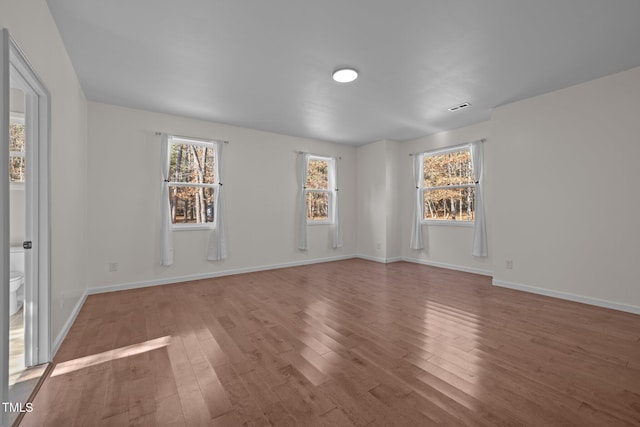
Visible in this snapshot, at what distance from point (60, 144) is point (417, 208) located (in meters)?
5.56

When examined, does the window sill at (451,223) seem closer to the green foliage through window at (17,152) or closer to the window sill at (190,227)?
the window sill at (190,227)

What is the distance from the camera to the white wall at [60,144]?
1.75 metres

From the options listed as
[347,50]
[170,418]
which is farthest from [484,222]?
[170,418]

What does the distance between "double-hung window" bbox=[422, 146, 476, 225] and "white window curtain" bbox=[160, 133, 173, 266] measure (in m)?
4.83

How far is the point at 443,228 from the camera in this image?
555 cm

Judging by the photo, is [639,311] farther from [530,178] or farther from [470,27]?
[470,27]

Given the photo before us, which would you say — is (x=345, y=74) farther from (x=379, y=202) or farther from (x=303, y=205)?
(x=379, y=202)

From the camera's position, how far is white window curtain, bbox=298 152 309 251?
5.75 meters

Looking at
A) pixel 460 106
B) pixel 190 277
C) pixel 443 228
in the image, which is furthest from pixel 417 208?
pixel 190 277

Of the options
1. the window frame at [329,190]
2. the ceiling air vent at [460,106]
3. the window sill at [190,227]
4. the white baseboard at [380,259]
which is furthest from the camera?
the window frame at [329,190]

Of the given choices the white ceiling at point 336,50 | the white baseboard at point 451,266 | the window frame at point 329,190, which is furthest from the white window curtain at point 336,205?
the white ceiling at point 336,50

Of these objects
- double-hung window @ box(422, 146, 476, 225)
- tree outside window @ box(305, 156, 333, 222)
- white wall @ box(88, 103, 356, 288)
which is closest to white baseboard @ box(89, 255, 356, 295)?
white wall @ box(88, 103, 356, 288)

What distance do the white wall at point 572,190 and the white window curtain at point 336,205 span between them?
3059 millimetres

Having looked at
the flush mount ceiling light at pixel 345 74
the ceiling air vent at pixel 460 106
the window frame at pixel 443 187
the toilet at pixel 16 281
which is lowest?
the toilet at pixel 16 281
